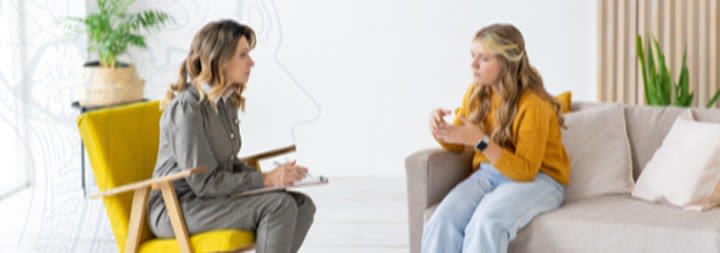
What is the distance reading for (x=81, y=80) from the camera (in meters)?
4.16

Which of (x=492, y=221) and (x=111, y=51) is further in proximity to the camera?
(x=111, y=51)

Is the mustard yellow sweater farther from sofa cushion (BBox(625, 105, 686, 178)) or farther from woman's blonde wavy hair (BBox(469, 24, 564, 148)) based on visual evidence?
sofa cushion (BBox(625, 105, 686, 178))

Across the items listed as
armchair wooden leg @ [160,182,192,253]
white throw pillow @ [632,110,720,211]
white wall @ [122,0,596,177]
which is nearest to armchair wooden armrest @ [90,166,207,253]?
armchair wooden leg @ [160,182,192,253]

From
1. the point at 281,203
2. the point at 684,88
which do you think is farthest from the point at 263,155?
the point at 684,88

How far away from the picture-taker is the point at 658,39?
541 cm

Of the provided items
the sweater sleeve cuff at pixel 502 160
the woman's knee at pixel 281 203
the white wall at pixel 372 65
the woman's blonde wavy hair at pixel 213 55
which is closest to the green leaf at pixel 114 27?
the white wall at pixel 372 65

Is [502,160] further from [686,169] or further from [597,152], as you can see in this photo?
[686,169]

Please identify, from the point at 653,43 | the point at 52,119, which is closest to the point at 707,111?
the point at 653,43

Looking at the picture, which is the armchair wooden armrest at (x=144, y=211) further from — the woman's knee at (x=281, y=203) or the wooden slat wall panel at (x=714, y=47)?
the wooden slat wall panel at (x=714, y=47)

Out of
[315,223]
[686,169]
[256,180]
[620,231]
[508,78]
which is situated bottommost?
[315,223]

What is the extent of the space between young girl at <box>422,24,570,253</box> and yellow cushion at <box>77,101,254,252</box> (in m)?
A: 0.66

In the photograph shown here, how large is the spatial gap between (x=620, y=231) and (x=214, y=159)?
1.23 m

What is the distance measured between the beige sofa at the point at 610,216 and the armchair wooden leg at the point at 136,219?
883 millimetres

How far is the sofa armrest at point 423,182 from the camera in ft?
11.3
